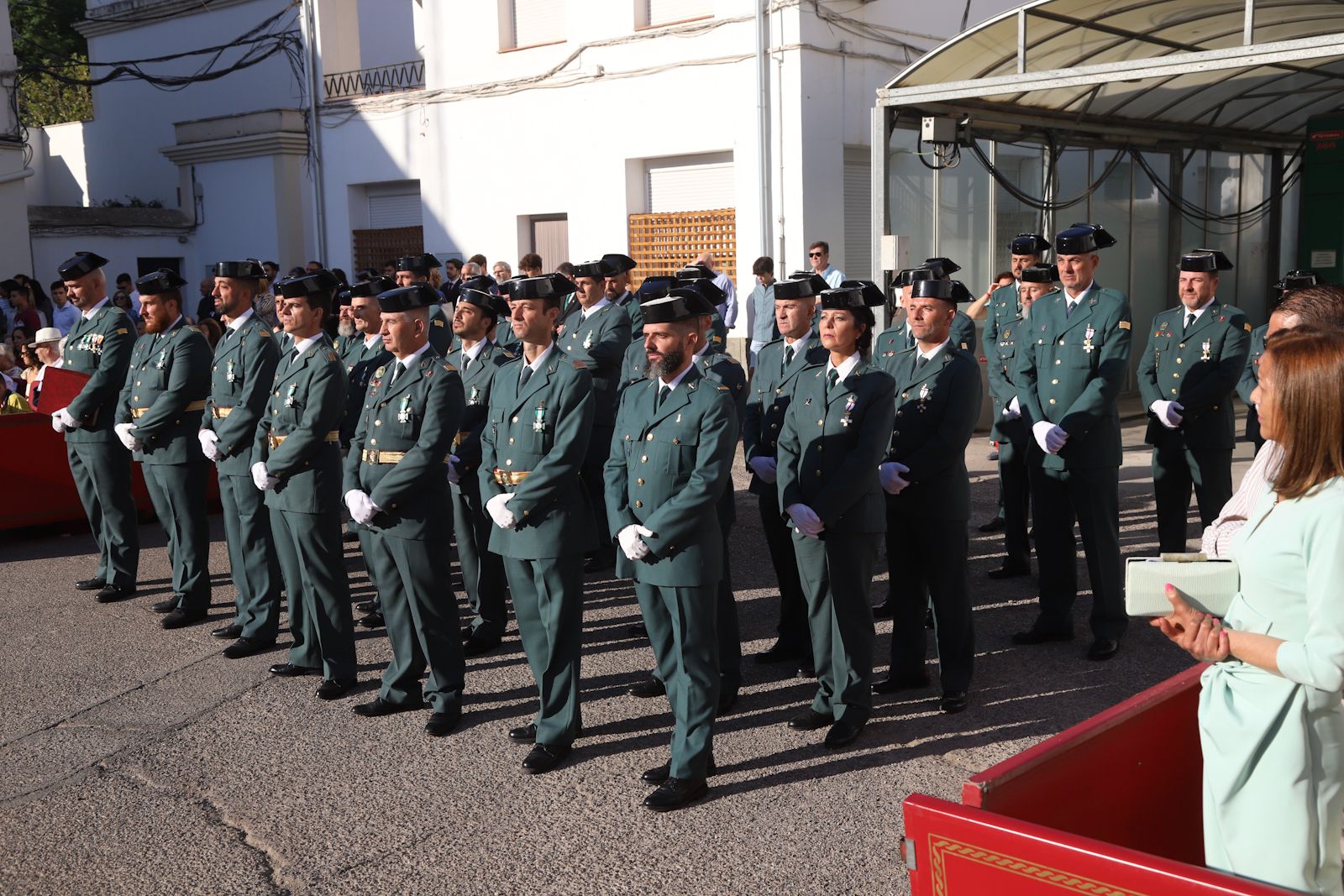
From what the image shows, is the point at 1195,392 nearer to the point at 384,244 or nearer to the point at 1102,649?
the point at 1102,649

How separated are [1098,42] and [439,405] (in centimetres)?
773

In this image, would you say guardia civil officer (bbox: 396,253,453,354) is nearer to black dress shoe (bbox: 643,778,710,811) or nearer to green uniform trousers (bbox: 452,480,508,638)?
green uniform trousers (bbox: 452,480,508,638)

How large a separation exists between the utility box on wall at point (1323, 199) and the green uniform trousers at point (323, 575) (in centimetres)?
A: 1294

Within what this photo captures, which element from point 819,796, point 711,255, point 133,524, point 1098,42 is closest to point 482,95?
point 711,255

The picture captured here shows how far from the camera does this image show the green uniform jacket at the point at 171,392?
22.8 ft

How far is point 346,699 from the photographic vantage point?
18.9 feet

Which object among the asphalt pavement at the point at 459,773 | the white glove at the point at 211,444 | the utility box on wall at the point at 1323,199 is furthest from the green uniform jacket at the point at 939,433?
the utility box on wall at the point at 1323,199

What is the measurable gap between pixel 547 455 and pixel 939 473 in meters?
1.74

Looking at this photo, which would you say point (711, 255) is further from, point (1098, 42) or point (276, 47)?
point (276, 47)

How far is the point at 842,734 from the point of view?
195 inches

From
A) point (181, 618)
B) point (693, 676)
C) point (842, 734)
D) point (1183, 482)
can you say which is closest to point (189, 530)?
point (181, 618)

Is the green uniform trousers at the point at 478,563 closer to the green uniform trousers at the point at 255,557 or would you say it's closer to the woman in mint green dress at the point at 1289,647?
the green uniform trousers at the point at 255,557

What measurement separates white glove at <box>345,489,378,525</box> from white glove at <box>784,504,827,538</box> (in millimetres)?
1814

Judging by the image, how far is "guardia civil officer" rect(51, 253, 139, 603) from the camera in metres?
7.56
